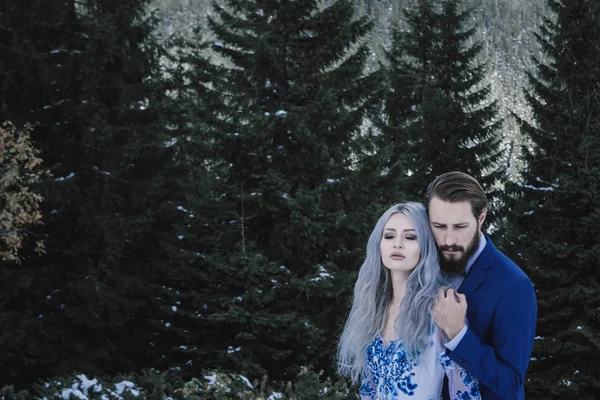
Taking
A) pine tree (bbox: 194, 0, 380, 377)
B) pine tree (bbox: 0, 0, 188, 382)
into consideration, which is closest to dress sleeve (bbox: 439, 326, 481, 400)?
pine tree (bbox: 194, 0, 380, 377)

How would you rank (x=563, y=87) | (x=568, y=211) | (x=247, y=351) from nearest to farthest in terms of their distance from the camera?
(x=247, y=351) → (x=568, y=211) → (x=563, y=87)

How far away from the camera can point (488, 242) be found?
3318 millimetres

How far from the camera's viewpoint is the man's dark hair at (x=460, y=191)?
120 inches

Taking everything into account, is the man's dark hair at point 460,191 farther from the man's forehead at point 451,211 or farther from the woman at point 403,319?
the woman at point 403,319

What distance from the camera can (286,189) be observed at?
13.8 metres

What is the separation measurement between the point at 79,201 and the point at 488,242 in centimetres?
1533

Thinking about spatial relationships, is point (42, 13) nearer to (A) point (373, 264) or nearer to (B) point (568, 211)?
(B) point (568, 211)

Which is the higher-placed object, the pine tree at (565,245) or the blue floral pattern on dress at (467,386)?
the pine tree at (565,245)

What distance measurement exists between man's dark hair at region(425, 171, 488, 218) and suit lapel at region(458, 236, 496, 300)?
218mm

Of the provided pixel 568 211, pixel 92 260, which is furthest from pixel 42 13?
pixel 568 211

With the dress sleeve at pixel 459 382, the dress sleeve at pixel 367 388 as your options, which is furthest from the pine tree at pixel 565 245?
the dress sleeve at pixel 459 382

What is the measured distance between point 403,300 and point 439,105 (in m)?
18.2

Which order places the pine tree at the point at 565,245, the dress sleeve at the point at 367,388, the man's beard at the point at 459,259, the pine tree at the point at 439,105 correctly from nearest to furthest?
the man's beard at the point at 459,259 → the dress sleeve at the point at 367,388 → the pine tree at the point at 565,245 → the pine tree at the point at 439,105

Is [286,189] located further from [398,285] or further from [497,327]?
[497,327]
